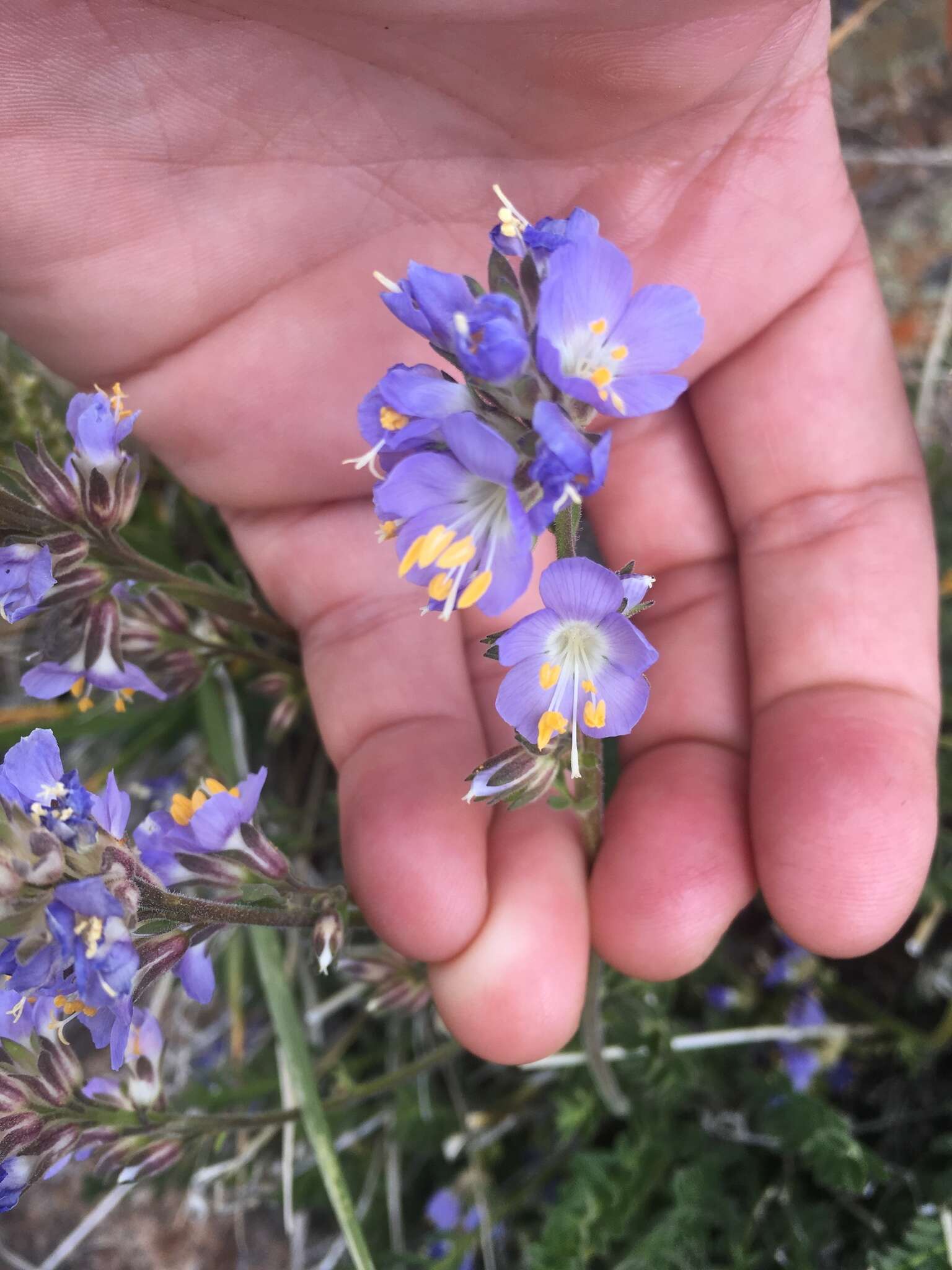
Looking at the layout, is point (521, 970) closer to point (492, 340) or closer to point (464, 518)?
point (464, 518)

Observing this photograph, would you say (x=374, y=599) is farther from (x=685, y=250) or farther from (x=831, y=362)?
(x=831, y=362)

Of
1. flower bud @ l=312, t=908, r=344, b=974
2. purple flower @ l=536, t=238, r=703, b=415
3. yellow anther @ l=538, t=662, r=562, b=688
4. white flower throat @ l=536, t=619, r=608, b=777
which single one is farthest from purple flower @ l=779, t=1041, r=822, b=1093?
purple flower @ l=536, t=238, r=703, b=415

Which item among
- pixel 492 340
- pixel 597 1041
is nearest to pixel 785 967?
pixel 597 1041

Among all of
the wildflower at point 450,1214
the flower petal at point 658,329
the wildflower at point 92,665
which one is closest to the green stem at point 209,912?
the wildflower at point 92,665

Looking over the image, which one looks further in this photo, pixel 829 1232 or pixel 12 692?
pixel 12 692

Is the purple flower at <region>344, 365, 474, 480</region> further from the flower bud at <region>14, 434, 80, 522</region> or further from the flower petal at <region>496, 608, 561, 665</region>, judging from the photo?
the flower bud at <region>14, 434, 80, 522</region>

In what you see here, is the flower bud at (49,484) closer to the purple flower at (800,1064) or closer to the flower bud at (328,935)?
the flower bud at (328,935)

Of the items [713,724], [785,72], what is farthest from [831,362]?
[713,724]
